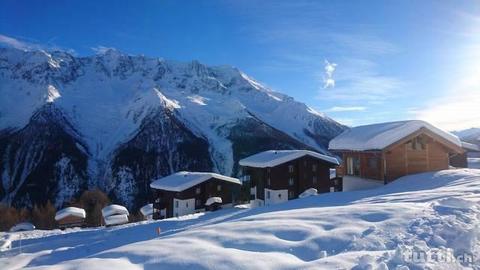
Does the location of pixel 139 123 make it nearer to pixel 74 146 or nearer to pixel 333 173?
pixel 74 146

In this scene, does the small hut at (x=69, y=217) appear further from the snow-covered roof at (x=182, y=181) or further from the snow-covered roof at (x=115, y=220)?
the snow-covered roof at (x=182, y=181)

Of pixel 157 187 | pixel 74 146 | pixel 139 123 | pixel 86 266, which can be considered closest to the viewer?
pixel 86 266

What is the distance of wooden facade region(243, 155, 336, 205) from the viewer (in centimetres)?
4306

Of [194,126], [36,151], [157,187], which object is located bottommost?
[157,187]

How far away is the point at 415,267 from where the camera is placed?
7484 millimetres

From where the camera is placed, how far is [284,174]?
1716 inches

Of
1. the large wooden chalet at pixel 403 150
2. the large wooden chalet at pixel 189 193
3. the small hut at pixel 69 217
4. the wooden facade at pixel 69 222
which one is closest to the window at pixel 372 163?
the large wooden chalet at pixel 403 150

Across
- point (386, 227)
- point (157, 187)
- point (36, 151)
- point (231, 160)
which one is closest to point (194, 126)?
point (231, 160)

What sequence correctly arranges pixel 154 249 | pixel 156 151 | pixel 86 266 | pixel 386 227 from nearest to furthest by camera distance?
pixel 86 266, pixel 154 249, pixel 386 227, pixel 156 151

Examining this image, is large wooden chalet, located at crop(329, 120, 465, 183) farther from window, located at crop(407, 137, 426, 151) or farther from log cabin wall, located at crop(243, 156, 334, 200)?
log cabin wall, located at crop(243, 156, 334, 200)

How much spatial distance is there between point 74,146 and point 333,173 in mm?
130299

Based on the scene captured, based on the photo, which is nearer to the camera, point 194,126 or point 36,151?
point 36,151

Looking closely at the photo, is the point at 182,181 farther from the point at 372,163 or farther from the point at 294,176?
the point at 372,163

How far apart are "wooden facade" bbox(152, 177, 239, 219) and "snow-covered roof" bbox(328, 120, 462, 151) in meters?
26.3
